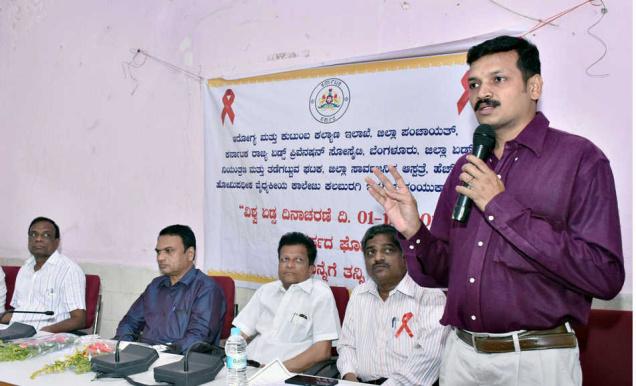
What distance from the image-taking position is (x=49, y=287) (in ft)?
14.8

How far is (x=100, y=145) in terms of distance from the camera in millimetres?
5129

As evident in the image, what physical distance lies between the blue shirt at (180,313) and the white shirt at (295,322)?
0.88 feet

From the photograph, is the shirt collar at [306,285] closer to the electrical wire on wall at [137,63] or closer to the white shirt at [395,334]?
the white shirt at [395,334]

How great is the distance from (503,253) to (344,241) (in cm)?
195

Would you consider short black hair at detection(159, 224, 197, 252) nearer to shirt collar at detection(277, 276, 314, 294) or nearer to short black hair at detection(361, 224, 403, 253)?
shirt collar at detection(277, 276, 314, 294)

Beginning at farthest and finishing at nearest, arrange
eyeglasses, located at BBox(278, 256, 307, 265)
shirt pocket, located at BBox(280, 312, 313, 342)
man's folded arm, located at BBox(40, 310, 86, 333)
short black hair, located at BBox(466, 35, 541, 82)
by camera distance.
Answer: man's folded arm, located at BBox(40, 310, 86, 333) < eyeglasses, located at BBox(278, 256, 307, 265) < shirt pocket, located at BBox(280, 312, 313, 342) < short black hair, located at BBox(466, 35, 541, 82)

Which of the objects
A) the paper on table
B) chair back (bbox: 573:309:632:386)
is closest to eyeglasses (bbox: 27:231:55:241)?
the paper on table

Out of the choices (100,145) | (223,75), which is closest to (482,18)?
(223,75)

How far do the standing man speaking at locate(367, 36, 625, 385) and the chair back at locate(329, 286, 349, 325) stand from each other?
146cm

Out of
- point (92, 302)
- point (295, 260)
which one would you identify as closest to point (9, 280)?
point (92, 302)

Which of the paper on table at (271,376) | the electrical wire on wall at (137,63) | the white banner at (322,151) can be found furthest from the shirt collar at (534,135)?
the electrical wire on wall at (137,63)

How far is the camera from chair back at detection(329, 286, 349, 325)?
353 cm

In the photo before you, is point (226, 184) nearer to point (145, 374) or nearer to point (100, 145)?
point (100, 145)

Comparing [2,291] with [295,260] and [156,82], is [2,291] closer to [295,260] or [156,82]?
[156,82]
